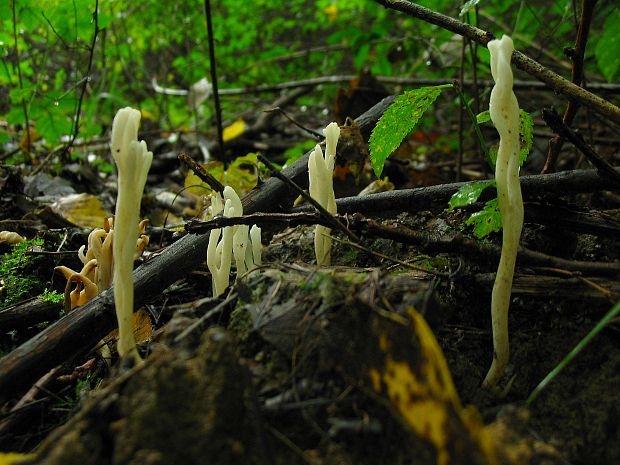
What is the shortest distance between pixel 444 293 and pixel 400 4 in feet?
3.67

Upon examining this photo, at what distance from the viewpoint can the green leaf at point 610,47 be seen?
2.33 meters

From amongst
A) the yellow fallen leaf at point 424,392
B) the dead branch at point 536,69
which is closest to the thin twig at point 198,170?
the dead branch at point 536,69

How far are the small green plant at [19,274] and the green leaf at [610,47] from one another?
2.77m

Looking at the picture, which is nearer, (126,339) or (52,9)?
(126,339)

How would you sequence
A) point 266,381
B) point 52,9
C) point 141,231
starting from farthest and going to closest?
point 52,9 → point 141,231 → point 266,381

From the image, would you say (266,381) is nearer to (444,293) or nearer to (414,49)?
(444,293)

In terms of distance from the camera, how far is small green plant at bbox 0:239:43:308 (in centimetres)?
204

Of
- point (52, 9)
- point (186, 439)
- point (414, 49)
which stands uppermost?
point (52, 9)

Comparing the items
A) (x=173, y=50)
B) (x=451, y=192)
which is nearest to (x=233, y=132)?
(x=173, y=50)

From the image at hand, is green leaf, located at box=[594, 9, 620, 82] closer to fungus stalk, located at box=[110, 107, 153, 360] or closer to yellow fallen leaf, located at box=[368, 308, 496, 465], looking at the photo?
yellow fallen leaf, located at box=[368, 308, 496, 465]

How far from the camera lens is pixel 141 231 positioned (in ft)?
7.16

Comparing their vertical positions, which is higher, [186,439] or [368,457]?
[186,439]

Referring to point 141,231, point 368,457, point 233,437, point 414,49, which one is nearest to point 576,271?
point 368,457

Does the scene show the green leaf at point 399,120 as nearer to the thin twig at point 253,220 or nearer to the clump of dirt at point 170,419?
the thin twig at point 253,220
